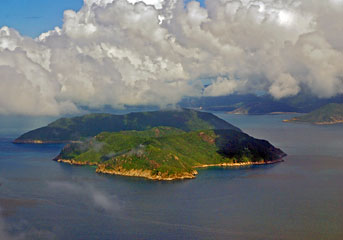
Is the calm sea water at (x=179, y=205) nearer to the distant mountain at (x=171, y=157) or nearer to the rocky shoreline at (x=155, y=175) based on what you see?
the rocky shoreline at (x=155, y=175)

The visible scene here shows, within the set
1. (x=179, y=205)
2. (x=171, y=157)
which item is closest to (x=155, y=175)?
(x=171, y=157)

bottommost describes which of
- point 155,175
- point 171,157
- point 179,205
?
point 179,205

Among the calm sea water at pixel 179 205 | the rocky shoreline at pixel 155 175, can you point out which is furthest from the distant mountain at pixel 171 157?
the calm sea water at pixel 179 205

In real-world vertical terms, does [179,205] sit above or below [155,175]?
below

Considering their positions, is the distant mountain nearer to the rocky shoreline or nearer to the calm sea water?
the rocky shoreline

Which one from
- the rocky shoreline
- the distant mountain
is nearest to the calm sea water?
the rocky shoreline

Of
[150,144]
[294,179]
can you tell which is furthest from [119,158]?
[294,179]

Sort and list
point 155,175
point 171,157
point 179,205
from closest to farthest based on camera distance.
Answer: point 179,205 < point 155,175 < point 171,157

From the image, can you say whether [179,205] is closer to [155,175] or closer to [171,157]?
[155,175]

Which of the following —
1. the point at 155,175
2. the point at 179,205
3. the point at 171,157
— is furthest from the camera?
the point at 171,157

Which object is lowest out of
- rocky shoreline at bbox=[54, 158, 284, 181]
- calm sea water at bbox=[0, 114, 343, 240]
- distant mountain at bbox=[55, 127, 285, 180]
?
calm sea water at bbox=[0, 114, 343, 240]
